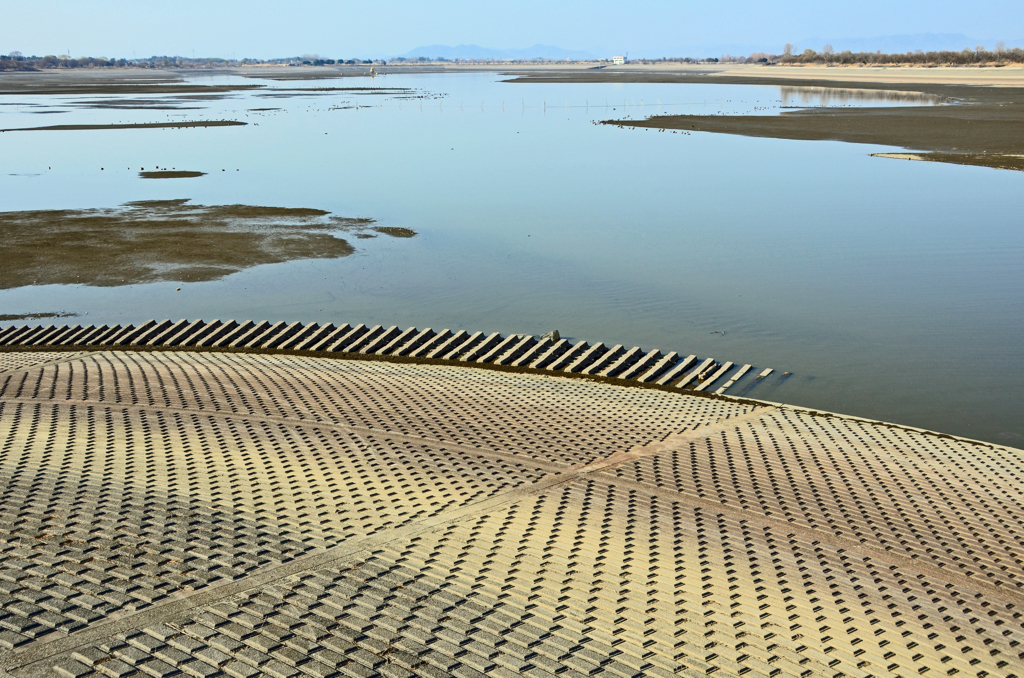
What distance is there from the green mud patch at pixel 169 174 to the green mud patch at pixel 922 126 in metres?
51.7

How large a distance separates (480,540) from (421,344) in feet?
47.5

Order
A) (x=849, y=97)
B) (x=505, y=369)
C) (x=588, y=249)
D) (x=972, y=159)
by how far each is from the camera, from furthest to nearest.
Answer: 1. (x=849, y=97)
2. (x=972, y=159)
3. (x=588, y=249)
4. (x=505, y=369)

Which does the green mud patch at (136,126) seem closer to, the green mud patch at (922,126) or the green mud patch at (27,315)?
the green mud patch at (922,126)

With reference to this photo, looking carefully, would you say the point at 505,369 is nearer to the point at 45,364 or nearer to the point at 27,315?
the point at 45,364

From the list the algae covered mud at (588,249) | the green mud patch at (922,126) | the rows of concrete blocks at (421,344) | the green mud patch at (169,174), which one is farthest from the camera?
the green mud patch at (922,126)

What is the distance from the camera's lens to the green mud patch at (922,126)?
65062mm

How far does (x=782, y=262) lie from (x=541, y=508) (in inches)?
1049

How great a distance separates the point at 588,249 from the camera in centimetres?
3919

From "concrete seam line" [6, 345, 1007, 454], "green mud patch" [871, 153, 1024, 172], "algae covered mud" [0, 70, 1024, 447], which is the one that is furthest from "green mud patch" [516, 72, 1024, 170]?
"concrete seam line" [6, 345, 1007, 454]

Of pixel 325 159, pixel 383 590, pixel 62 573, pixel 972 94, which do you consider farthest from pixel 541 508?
pixel 972 94

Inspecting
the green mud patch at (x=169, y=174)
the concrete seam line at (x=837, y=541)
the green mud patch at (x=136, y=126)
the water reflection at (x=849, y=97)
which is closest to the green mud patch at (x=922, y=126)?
the water reflection at (x=849, y=97)

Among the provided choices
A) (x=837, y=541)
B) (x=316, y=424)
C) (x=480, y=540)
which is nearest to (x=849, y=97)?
(x=316, y=424)

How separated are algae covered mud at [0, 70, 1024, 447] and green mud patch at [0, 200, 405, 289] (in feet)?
0.61

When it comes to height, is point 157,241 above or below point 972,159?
below
